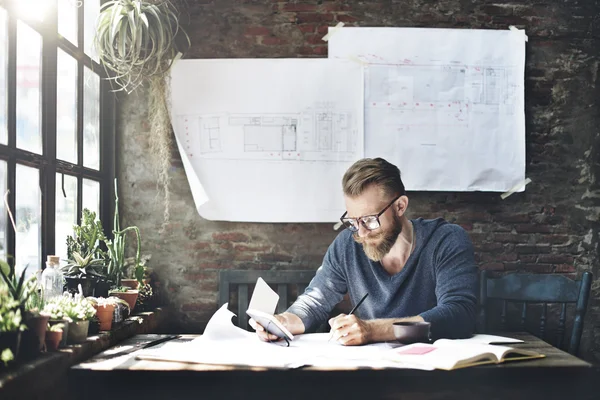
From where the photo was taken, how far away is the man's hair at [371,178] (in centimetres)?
276

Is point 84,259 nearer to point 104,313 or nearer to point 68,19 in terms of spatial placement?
point 104,313

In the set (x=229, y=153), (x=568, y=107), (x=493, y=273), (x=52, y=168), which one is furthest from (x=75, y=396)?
(x=568, y=107)

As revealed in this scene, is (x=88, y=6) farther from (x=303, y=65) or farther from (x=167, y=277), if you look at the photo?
(x=167, y=277)

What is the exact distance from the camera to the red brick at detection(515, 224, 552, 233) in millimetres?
3758

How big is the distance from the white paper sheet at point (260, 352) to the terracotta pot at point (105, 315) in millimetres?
366

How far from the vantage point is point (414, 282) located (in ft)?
9.10

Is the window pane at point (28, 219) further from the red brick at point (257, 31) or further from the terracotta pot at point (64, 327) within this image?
the red brick at point (257, 31)

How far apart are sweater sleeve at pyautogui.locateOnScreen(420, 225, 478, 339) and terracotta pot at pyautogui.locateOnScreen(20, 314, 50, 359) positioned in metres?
1.34

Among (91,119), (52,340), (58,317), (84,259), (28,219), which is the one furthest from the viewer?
(91,119)

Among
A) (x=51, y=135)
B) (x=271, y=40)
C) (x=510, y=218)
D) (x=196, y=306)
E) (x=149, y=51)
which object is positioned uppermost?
(x=271, y=40)

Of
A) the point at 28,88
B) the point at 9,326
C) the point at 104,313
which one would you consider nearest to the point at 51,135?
the point at 28,88

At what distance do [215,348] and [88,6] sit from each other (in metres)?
2.16

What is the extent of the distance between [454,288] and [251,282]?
4.76 ft

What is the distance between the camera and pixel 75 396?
6.48 feet
